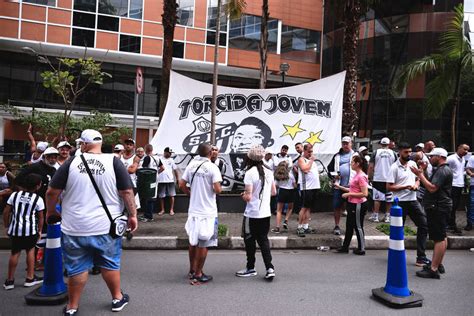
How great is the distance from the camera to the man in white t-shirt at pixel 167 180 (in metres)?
9.79

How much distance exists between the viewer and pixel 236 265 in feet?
20.6

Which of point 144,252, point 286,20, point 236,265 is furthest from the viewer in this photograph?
point 286,20

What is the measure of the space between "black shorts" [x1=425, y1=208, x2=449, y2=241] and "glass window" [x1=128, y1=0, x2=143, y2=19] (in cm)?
2449

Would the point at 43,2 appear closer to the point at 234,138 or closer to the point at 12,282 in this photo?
the point at 234,138

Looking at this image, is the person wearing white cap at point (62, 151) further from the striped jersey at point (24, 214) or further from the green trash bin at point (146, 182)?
the green trash bin at point (146, 182)

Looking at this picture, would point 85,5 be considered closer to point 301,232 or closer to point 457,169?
point 301,232

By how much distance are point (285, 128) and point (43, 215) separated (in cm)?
743

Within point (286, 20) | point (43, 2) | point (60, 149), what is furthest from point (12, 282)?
point (286, 20)

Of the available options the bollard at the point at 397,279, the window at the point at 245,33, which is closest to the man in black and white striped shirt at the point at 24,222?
the bollard at the point at 397,279

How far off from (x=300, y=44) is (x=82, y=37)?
15551mm

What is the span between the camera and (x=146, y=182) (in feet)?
28.6

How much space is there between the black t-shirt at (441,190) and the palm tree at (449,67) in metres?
7.96

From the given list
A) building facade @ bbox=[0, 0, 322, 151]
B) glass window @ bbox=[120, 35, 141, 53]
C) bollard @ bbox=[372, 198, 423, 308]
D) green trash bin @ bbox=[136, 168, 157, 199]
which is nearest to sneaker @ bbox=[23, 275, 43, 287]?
green trash bin @ bbox=[136, 168, 157, 199]

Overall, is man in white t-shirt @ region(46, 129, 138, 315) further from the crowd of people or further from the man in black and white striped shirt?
the man in black and white striped shirt
